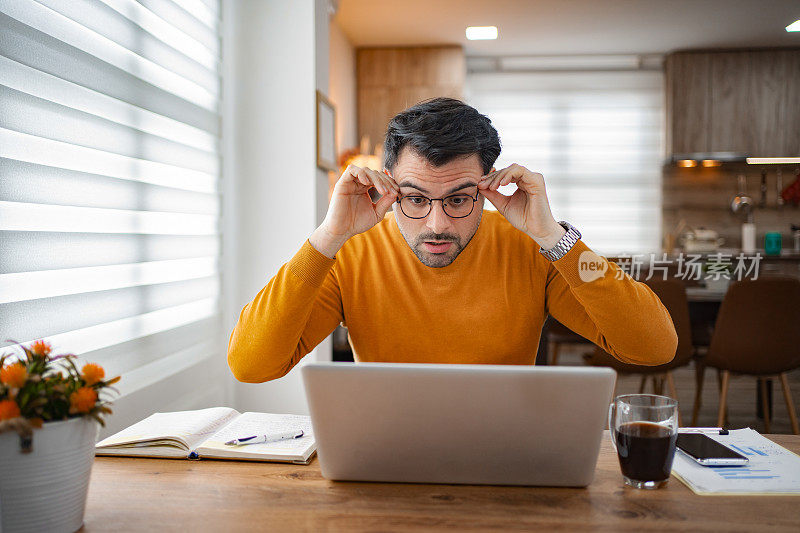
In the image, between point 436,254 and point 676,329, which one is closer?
point 436,254

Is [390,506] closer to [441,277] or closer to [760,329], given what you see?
[441,277]

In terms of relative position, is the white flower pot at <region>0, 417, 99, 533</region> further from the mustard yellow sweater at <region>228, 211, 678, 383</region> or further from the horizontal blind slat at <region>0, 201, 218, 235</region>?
the horizontal blind slat at <region>0, 201, 218, 235</region>

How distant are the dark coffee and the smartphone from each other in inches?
4.9

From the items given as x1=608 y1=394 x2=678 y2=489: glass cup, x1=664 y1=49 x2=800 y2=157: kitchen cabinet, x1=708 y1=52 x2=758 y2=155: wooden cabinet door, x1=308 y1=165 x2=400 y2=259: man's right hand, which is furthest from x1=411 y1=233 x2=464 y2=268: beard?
x1=708 y1=52 x2=758 y2=155: wooden cabinet door

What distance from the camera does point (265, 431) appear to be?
1241mm

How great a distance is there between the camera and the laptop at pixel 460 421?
0.90m

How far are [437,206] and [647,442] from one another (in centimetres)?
71

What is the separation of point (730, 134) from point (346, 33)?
3.47 m

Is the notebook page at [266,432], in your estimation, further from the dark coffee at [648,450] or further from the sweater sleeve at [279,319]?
the dark coffee at [648,450]

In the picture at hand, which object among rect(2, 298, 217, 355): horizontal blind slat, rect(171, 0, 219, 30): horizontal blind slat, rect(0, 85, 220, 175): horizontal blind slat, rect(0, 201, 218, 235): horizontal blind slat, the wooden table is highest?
rect(171, 0, 219, 30): horizontal blind slat

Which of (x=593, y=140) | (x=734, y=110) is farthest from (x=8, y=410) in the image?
(x=734, y=110)

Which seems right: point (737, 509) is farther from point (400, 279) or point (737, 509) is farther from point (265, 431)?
point (400, 279)

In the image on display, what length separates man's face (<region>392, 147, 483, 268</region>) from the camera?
1.48 meters

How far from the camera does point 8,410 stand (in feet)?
2.63
